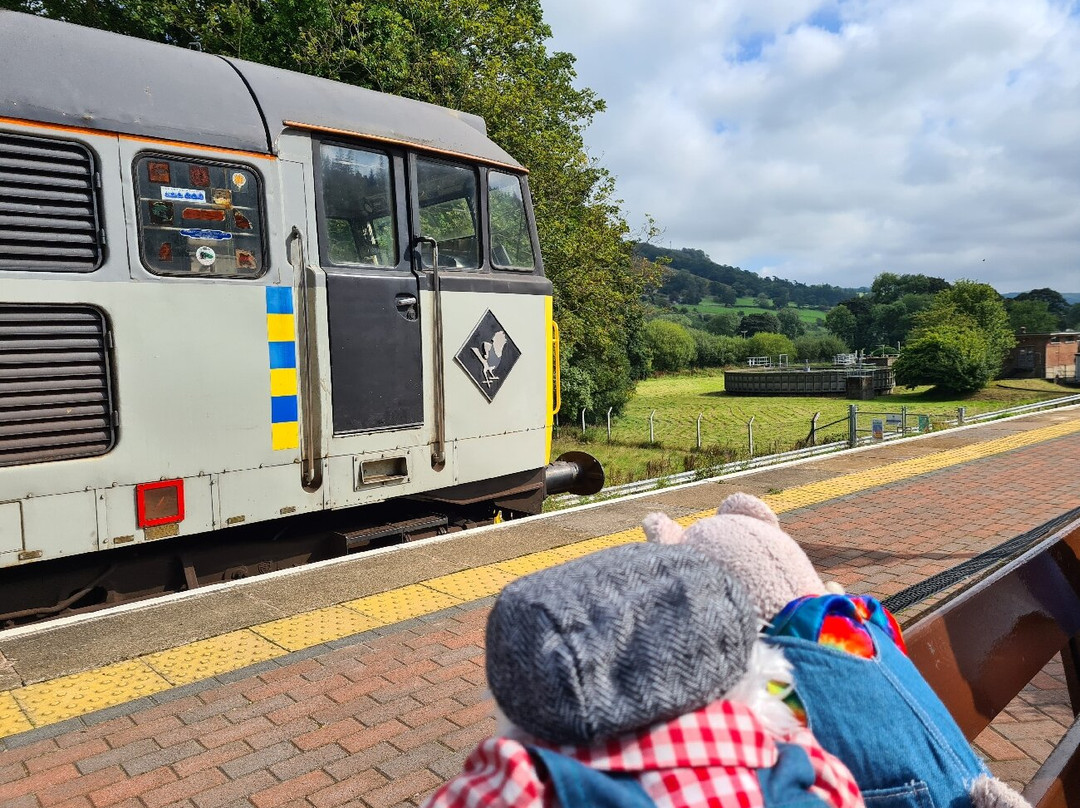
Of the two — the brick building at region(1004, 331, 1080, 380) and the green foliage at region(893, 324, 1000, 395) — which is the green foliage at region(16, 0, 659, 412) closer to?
the green foliage at region(893, 324, 1000, 395)

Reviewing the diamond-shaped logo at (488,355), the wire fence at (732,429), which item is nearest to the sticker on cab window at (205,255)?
the diamond-shaped logo at (488,355)

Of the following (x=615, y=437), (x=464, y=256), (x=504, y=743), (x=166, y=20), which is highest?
(x=166, y=20)

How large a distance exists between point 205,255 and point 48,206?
797 millimetres

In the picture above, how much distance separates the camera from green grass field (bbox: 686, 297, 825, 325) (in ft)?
502

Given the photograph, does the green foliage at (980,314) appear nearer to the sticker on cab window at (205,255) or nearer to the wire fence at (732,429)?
the wire fence at (732,429)

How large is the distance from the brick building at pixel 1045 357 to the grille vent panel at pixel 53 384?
61.9 meters

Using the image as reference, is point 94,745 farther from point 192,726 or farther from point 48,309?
point 48,309

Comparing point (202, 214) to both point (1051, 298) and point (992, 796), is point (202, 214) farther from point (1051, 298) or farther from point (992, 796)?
point (1051, 298)

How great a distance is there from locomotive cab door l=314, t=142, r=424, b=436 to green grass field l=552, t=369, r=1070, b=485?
12597 millimetres

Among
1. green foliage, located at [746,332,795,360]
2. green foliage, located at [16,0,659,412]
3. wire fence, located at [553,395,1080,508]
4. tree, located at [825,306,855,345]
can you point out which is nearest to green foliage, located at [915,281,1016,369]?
wire fence, located at [553,395,1080,508]

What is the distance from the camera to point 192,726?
11.4 feet

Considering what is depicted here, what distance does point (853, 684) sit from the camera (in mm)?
1401

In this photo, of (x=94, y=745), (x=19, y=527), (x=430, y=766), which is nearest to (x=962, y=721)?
(x=430, y=766)

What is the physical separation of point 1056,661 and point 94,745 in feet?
15.0
